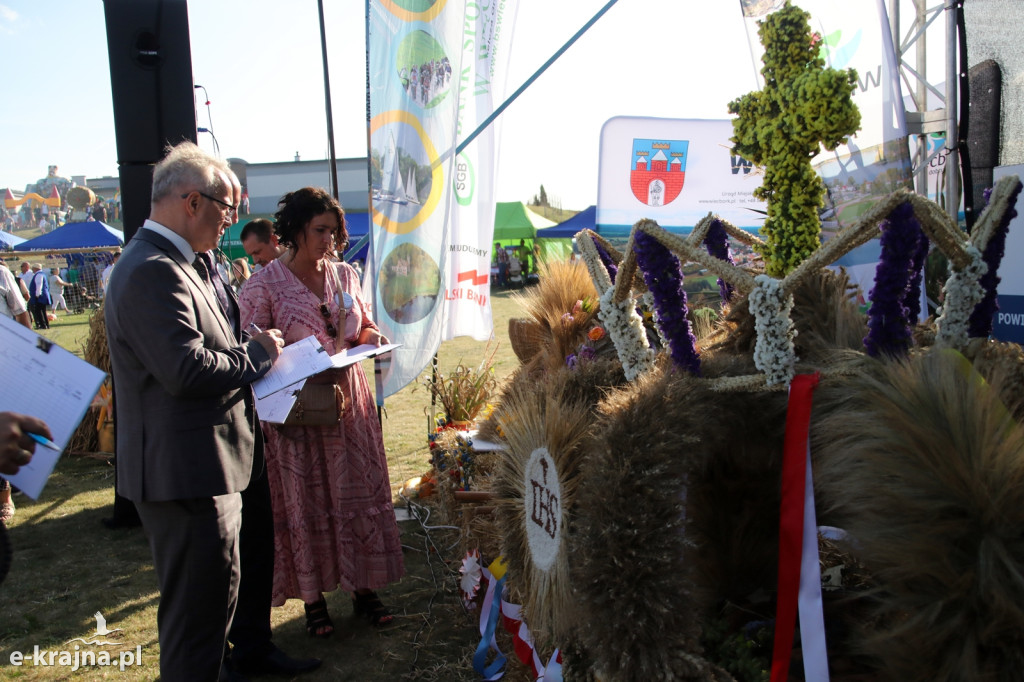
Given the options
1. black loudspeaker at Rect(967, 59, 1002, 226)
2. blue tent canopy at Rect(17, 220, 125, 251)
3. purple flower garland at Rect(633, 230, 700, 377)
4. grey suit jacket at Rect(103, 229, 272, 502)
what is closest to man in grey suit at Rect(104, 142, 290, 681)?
grey suit jacket at Rect(103, 229, 272, 502)

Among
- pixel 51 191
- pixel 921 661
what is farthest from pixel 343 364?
pixel 51 191

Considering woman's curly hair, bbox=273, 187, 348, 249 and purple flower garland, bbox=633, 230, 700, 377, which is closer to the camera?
purple flower garland, bbox=633, 230, 700, 377

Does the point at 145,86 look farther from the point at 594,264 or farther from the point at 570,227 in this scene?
the point at 570,227

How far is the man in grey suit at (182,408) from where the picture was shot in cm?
185

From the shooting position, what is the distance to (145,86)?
13.7 ft

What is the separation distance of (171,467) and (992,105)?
17.0ft

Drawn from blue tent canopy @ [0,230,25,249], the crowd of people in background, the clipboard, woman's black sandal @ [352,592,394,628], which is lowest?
woman's black sandal @ [352,592,394,628]

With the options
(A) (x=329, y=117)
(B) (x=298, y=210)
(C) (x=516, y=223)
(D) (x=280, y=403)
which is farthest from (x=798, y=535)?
(C) (x=516, y=223)

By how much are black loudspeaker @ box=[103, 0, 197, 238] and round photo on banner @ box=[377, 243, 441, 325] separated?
1.74 m

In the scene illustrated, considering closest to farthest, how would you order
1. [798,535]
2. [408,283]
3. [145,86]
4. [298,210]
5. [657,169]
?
[798,535], [298,210], [408,283], [145,86], [657,169]

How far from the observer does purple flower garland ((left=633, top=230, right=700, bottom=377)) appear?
155cm

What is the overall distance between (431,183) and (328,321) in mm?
1200

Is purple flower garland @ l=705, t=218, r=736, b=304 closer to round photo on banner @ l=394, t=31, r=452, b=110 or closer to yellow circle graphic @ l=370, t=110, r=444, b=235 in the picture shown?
yellow circle graphic @ l=370, t=110, r=444, b=235

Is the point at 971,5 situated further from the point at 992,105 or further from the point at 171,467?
the point at 171,467
